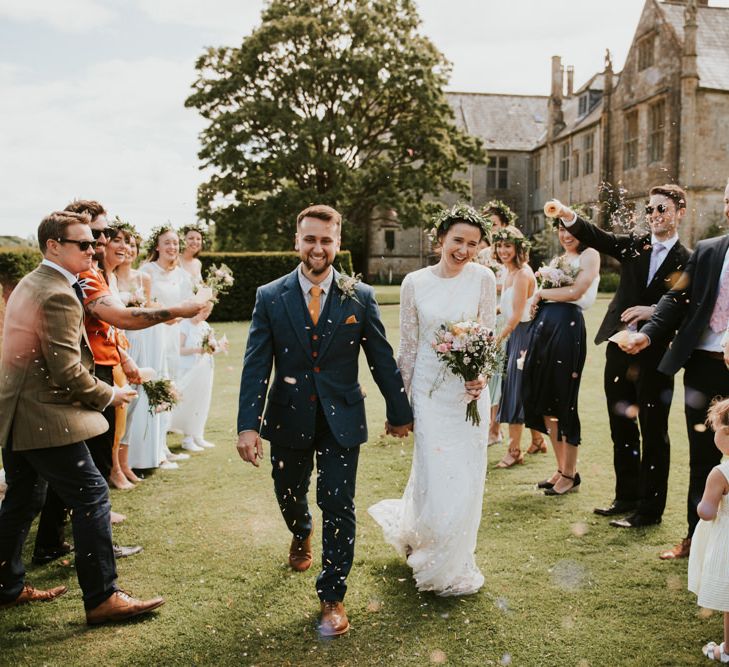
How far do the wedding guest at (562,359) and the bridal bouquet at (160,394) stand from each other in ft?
11.6

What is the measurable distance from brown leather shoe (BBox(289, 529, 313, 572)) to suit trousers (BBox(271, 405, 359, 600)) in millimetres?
564

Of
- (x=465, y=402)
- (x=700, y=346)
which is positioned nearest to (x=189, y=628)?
(x=465, y=402)

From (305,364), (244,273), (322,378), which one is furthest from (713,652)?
(244,273)

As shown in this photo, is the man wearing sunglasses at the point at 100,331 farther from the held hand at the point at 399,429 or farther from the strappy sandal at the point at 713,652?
the strappy sandal at the point at 713,652

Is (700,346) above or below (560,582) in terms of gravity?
above

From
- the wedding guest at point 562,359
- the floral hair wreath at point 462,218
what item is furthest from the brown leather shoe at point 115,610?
the wedding guest at point 562,359

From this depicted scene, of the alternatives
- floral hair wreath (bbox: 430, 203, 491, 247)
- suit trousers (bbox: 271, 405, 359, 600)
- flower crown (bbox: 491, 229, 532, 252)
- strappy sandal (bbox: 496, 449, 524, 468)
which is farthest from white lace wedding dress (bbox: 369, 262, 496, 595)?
strappy sandal (bbox: 496, 449, 524, 468)

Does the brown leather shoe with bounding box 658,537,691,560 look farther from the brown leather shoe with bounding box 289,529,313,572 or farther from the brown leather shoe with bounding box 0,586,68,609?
the brown leather shoe with bounding box 0,586,68,609

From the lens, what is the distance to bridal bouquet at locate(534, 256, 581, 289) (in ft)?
21.8

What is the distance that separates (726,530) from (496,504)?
110 inches

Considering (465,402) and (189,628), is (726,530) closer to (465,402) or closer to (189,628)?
(465,402)

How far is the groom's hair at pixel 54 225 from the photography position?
3.98m

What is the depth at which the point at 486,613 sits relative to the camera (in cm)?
427

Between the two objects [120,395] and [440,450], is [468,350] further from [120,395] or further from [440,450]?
[120,395]
